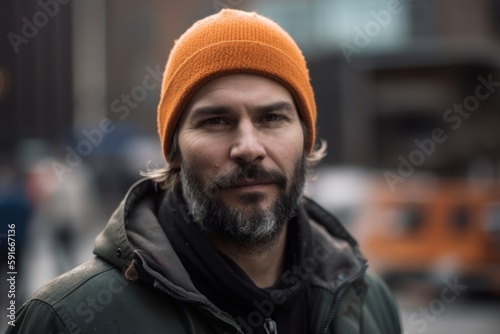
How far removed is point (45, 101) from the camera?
32.5 meters

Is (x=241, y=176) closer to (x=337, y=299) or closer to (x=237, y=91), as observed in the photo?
(x=237, y=91)

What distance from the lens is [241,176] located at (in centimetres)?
238

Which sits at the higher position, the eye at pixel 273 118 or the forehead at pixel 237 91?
the forehead at pixel 237 91

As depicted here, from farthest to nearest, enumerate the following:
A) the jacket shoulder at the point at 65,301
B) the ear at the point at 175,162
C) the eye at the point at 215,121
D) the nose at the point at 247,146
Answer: the ear at the point at 175,162, the eye at the point at 215,121, the nose at the point at 247,146, the jacket shoulder at the point at 65,301

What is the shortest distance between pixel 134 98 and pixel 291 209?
3523 cm

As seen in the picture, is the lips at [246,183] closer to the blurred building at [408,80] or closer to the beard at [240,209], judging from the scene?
the beard at [240,209]

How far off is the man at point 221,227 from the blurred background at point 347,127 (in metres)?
6.20

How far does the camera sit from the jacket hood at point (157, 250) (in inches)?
89.4

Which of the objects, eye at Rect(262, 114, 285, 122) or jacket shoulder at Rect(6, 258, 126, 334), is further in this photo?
eye at Rect(262, 114, 285, 122)

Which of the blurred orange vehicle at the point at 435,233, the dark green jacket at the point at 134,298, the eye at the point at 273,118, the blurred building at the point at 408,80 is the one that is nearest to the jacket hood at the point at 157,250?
the dark green jacket at the point at 134,298

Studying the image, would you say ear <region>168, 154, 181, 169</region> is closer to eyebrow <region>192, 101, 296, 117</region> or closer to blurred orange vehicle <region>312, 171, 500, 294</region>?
eyebrow <region>192, 101, 296, 117</region>

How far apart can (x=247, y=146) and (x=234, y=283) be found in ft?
1.53

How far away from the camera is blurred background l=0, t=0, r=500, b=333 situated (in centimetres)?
1082

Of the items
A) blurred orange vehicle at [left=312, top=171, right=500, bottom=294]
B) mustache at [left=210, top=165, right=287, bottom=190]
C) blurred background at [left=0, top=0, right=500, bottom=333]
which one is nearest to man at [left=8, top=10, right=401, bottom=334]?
mustache at [left=210, top=165, right=287, bottom=190]
